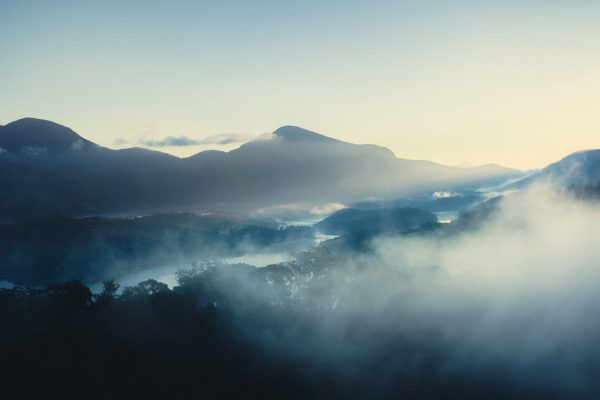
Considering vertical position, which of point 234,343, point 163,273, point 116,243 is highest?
point 116,243

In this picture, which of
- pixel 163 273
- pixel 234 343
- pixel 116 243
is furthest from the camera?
pixel 116 243

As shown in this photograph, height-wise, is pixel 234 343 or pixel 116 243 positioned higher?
pixel 116 243

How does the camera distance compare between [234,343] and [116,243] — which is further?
[116,243]

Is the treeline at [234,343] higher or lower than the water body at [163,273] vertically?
higher

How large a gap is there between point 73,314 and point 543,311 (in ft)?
183

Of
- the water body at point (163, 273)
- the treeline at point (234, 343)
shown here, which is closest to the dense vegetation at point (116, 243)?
the water body at point (163, 273)

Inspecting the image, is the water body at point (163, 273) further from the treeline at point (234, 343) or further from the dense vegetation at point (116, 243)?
the treeline at point (234, 343)

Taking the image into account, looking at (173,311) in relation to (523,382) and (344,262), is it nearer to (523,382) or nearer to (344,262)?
(344,262)

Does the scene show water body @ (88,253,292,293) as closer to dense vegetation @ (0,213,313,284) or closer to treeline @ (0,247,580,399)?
dense vegetation @ (0,213,313,284)

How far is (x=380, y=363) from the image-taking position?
44.3m

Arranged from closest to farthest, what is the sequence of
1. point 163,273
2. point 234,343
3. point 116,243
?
point 234,343, point 163,273, point 116,243

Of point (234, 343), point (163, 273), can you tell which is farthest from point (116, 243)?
point (234, 343)

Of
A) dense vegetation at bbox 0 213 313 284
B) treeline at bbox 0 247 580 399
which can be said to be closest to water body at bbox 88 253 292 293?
dense vegetation at bbox 0 213 313 284

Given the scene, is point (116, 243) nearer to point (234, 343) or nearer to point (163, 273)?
point (163, 273)
